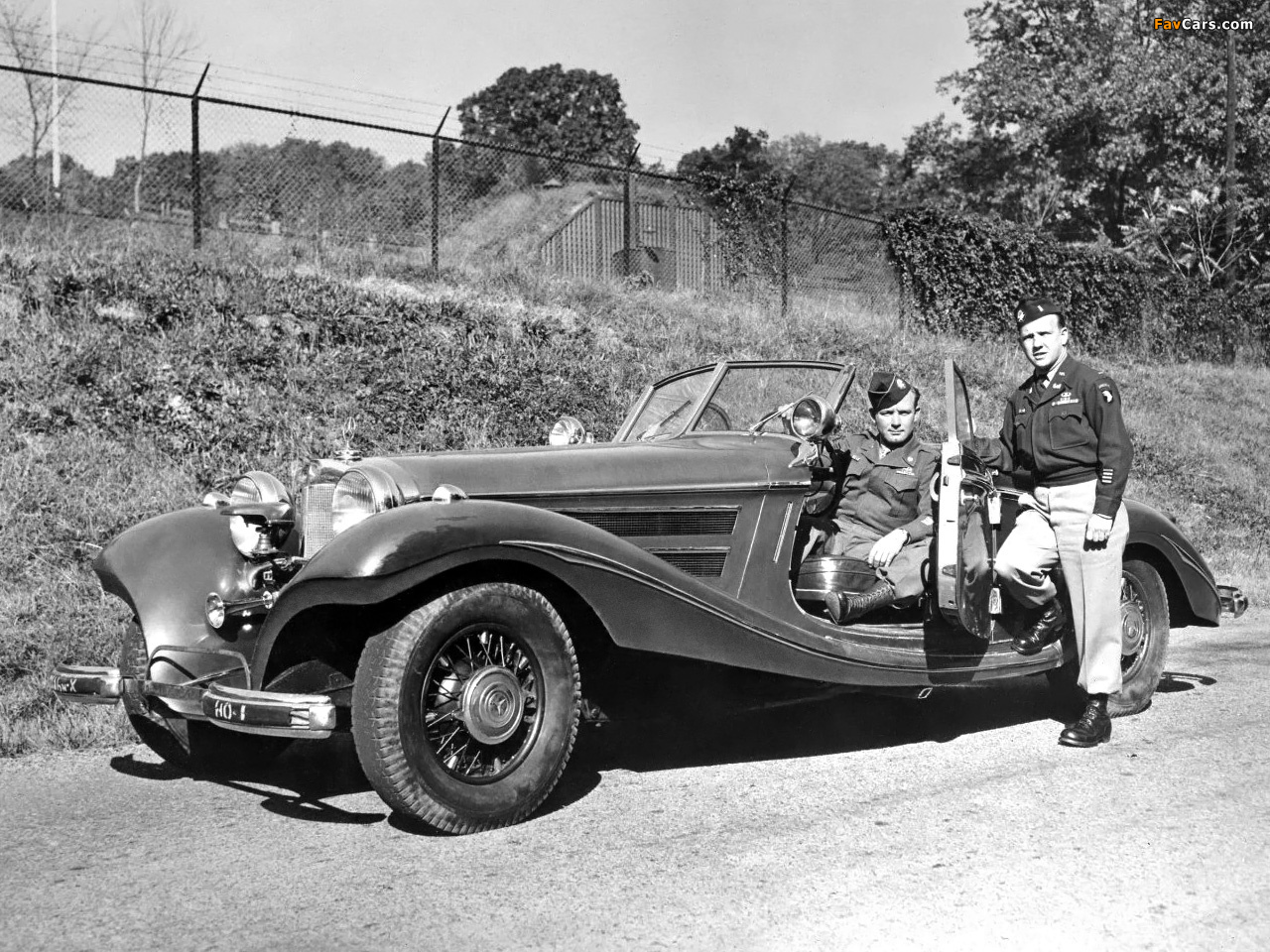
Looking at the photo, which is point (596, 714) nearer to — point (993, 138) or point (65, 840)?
point (65, 840)

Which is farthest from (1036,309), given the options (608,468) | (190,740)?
(190,740)

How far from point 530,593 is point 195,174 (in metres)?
9.29

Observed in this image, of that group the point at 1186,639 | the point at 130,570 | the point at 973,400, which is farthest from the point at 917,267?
the point at 130,570

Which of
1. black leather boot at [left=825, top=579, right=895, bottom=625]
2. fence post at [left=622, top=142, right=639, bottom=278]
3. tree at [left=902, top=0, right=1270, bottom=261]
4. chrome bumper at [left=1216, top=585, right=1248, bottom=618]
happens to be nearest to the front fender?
black leather boot at [left=825, top=579, right=895, bottom=625]

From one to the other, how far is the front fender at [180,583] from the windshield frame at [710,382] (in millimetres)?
1766

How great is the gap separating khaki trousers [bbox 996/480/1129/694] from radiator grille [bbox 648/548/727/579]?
1.24 metres

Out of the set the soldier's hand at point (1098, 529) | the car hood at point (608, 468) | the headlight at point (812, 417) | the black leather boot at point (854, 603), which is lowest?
the black leather boot at point (854, 603)

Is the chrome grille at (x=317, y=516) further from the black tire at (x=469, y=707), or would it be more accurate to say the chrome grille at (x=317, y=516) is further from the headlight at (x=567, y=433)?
the headlight at (x=567, y=433)

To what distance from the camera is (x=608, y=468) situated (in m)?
4.81

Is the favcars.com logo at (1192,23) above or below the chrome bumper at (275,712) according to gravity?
above

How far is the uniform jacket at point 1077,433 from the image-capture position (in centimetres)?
514

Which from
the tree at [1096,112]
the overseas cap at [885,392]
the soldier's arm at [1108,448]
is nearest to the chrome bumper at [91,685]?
the overseas cap at [885,392]

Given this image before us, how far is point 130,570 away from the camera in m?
4.78

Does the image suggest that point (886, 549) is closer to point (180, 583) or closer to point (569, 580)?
point (569, 580)
